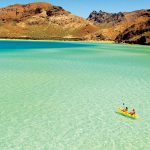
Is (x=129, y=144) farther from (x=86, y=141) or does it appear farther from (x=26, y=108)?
(x=26, y=108)

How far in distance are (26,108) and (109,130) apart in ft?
24.9

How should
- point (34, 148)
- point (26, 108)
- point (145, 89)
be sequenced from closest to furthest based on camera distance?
point (34, 148) → point (26, 108) → point (145, 89)

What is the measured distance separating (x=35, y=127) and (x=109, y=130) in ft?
16.4

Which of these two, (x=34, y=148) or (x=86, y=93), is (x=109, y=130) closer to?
(x=34, y=148)

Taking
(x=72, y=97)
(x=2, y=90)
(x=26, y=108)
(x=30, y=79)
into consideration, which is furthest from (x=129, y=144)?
(x=30, y=79)

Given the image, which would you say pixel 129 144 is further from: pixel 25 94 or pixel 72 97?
pixel 25 94

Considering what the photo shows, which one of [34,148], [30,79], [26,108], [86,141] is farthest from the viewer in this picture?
[30,79]

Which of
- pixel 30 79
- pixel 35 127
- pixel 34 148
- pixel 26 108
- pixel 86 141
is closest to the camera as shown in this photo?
pixel 34 148

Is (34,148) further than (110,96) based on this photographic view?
No

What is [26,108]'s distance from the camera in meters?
27.4

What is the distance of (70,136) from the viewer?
2172cm

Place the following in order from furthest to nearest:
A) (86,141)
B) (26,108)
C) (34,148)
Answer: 1. (26,108)
2. (86,141)
3. (34,148)

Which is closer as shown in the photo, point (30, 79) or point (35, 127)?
point (35, 127)

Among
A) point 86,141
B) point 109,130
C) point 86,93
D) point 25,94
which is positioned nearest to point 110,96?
point 86,93
